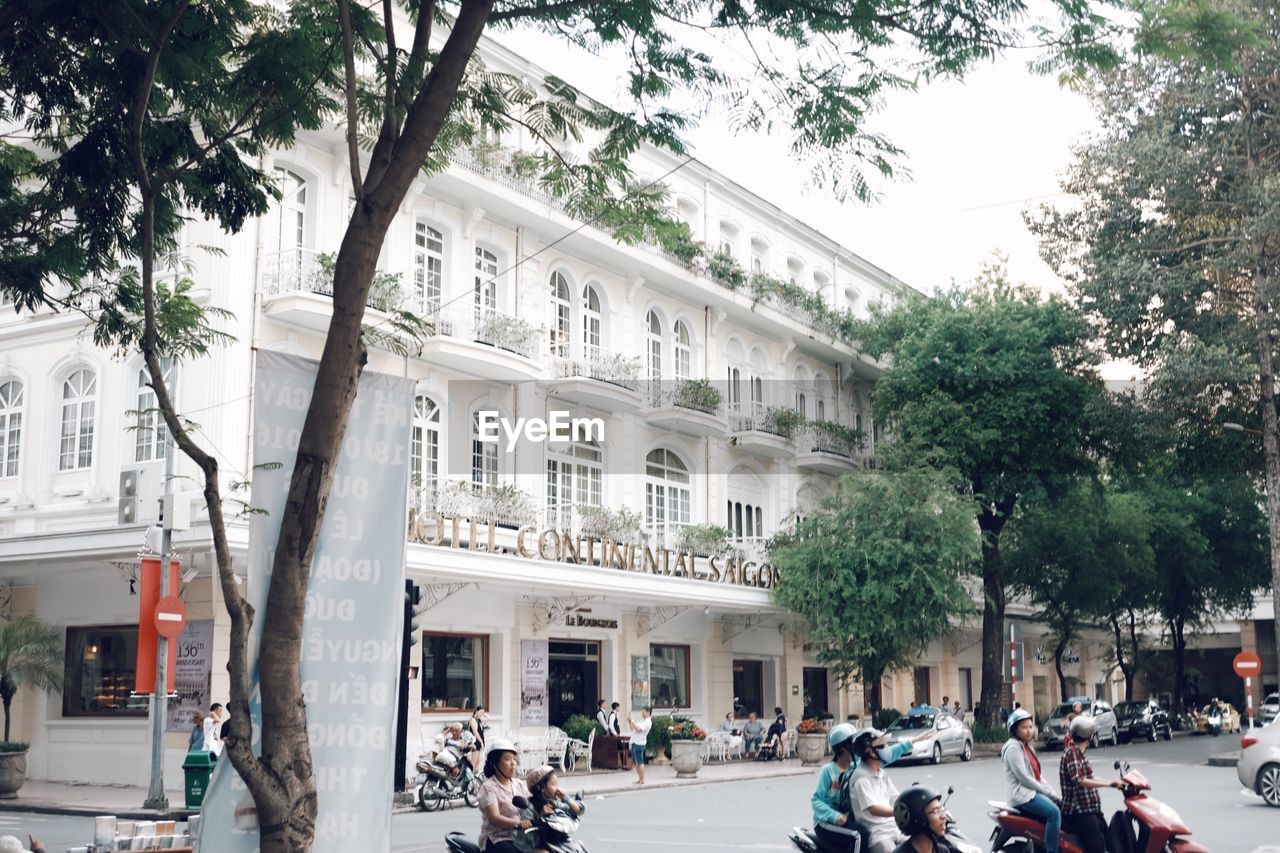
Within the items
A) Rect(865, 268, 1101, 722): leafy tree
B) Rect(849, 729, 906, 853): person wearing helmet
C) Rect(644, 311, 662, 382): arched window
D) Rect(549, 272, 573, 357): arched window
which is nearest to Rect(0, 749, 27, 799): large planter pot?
Rect(549, 272, 573, 357): arched window

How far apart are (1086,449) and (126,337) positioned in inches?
1173

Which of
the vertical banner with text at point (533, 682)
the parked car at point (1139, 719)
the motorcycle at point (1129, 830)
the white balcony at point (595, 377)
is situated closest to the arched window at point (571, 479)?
the white balcony at point (595, 377)

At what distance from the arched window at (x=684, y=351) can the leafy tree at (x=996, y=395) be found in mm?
5559

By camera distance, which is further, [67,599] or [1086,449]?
[1086,449]

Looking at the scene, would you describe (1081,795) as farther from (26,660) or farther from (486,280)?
(486,280)

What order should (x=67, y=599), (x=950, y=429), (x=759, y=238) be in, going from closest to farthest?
(x=67, y=599), (x=950, y=429), (x=759, y=238)

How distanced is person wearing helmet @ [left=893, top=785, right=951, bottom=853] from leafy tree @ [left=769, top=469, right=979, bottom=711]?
24.3 metres

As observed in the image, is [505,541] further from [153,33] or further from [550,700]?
[153,33]

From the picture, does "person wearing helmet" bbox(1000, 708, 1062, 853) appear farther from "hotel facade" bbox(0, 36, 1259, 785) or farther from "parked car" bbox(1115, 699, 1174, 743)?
"parked car" bbox(1115, 699, 1174, 743)

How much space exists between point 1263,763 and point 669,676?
16.9m

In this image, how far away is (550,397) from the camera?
95.9 ft

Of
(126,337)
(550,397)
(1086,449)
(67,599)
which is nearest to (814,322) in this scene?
(1086,449)

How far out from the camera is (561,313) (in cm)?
3044

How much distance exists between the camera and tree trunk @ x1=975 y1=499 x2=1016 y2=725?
36.4 meters
